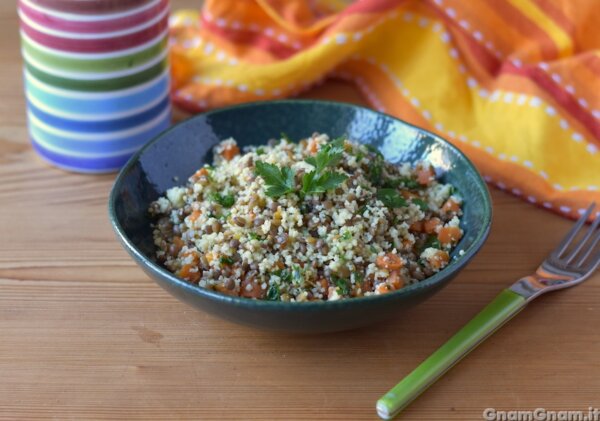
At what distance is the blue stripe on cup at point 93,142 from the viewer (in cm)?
160

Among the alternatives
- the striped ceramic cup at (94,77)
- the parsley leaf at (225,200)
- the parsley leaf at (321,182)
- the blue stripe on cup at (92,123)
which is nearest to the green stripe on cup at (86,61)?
the striped ceramic cup at (94,77)

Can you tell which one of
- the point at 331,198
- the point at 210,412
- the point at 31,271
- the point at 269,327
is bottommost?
the point at 31,271

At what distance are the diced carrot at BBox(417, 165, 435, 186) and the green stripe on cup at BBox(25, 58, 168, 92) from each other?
0.57 metres

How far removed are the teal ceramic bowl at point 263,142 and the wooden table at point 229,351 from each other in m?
0.09

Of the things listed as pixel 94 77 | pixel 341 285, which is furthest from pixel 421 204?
pixel 94 77

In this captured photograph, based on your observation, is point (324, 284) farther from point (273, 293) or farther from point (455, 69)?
point (455, 69)

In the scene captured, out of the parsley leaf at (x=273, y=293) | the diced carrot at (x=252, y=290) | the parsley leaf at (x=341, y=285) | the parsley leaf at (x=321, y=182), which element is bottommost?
the diced carrot at (x=252, y=290)

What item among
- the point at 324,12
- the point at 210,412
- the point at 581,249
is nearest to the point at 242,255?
the point at 210,412

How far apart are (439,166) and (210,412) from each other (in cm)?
62

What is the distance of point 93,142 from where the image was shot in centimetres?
159

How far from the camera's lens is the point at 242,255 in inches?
47.3

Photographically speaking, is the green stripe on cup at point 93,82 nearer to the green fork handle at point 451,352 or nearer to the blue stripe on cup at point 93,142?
the blue stripe on cup at point 93,142

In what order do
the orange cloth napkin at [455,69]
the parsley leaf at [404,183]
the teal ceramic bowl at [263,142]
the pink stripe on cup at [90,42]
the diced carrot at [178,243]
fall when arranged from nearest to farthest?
1. the teal ceramic bowl at [263,142]
2. the diced carrot at [178,243]
3. the parsley leaf at [404,183]
4. the pink stripe on cup at [90,42]
5. the orange cloth napkin at [455,69]

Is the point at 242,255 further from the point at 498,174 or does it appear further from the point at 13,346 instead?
the point at 498,174
